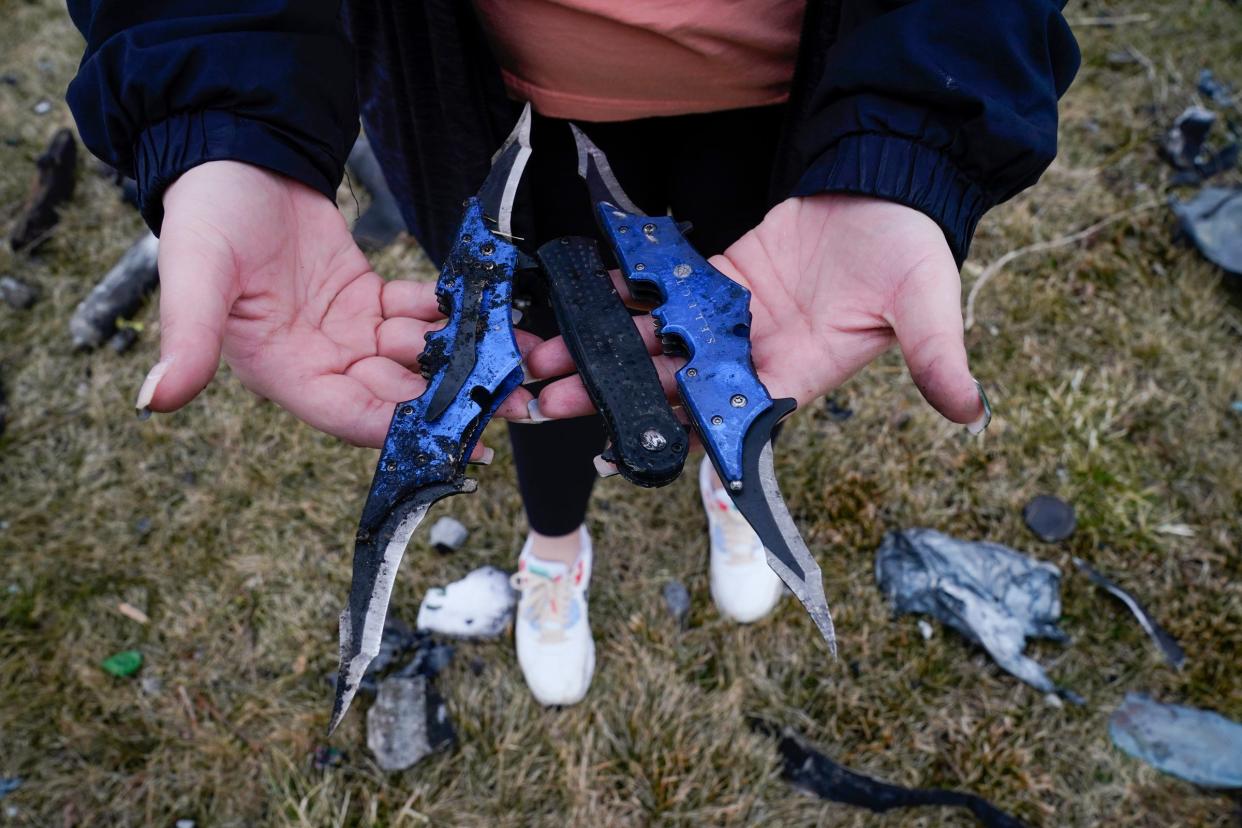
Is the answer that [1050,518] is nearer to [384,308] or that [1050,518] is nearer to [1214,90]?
[384,308]

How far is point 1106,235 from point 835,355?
3052 mm

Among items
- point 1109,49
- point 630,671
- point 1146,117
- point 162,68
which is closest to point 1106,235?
point 1146,117

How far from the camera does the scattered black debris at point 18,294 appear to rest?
13.2 feet

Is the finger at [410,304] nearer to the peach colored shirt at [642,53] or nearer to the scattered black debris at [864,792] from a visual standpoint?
the peach colored shirt at [642,53]

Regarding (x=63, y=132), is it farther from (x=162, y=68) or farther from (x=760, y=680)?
(x=760, y=680)

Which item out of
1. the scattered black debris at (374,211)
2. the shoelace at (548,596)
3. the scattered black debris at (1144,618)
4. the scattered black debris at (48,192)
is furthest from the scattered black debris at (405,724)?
the scattered black debris at (48,192)

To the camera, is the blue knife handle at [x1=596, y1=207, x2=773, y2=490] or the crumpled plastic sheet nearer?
the blue knife handle at [x1=596, y1=207, x2=773, y2=490]

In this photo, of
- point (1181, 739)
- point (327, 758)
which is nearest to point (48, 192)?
point (327, 758)

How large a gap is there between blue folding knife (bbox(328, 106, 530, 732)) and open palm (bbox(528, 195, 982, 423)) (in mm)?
151

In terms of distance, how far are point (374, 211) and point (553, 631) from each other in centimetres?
252

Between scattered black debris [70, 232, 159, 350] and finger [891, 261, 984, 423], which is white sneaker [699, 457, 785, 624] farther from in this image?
scattered black debris [70, 232, 159, 350]

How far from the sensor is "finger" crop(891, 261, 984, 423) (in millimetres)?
1479

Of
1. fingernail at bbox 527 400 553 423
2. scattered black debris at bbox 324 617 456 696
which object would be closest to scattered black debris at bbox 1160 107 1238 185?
fingernail at bbox 527 400 553 423

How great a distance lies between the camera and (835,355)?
1.73 m
